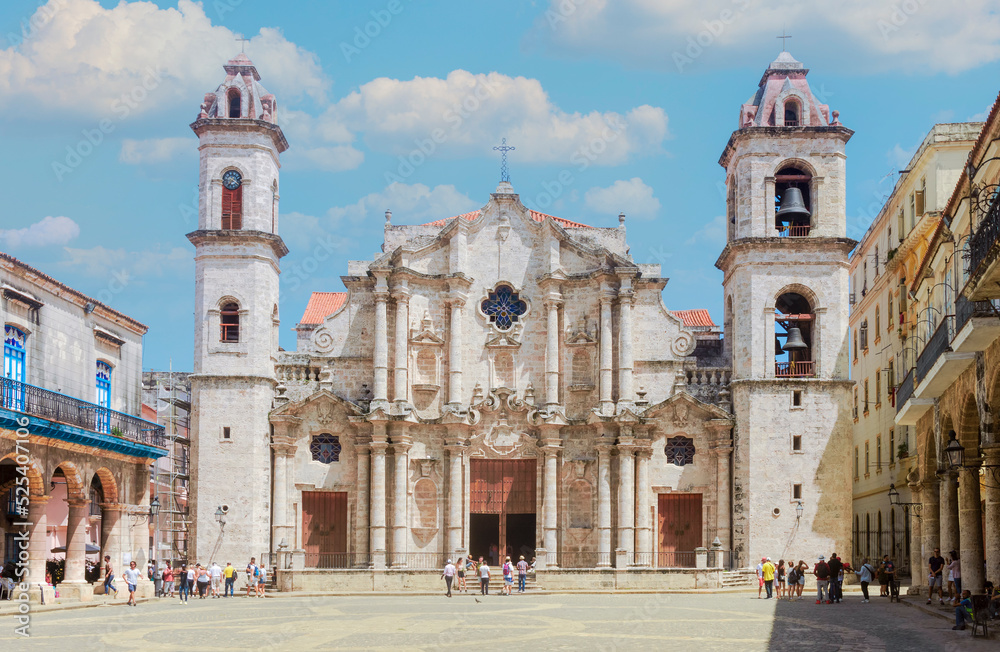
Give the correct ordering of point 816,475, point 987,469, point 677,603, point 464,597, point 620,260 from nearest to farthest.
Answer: point 987,469
point 677,603
point 464,597
point 816,475
point 620,260

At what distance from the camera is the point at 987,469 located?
23.6m

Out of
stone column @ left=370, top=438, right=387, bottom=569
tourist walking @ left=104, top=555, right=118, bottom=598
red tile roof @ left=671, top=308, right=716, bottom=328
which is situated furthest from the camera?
red tile roof @ left=671, top=308, right=716, bottom=328

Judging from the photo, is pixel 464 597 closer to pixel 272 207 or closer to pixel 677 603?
pixel 677 603

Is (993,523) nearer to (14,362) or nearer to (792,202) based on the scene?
(792,202)

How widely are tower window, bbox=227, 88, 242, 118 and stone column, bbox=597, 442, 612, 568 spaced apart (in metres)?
18.1

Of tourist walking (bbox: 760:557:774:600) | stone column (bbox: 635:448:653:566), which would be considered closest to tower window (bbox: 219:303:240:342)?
stone column (bbox: 635:448:653:566)

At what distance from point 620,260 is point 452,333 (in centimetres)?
683

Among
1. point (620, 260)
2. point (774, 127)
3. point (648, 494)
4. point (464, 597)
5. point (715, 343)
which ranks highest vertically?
point (774, 127)

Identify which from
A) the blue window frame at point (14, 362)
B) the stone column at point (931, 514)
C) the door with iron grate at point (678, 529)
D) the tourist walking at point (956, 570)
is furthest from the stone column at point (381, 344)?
the tourist walking at point (956, 570)

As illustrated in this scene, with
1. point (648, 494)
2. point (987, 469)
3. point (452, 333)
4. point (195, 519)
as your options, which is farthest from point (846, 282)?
point (195, 519)

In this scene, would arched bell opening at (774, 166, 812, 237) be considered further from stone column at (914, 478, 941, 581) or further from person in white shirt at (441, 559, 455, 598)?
person in white shirt at (441, 559, 455, 598)

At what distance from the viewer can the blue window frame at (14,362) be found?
29812 millimetres

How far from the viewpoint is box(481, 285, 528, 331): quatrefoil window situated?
153ft

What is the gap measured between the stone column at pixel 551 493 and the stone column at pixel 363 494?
253 inches
